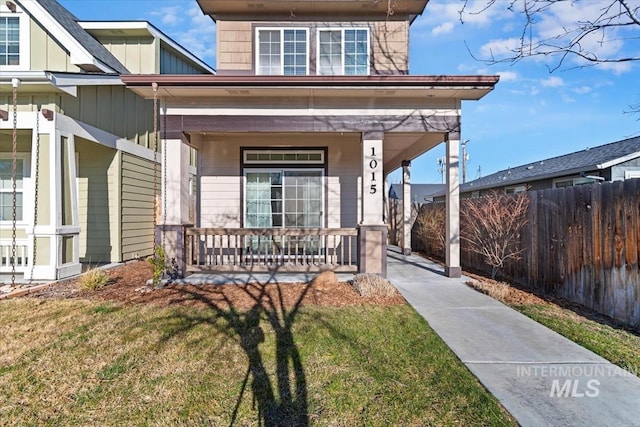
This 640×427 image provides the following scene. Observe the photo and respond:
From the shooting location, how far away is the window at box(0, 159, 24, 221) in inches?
325

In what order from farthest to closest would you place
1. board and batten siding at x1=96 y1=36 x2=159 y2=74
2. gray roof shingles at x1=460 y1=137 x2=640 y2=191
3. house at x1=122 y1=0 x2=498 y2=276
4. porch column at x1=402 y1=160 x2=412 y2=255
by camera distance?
1. gray roof shingles at x1=460 y1=137 x2=640 y2=191
2. board and batten siding at x1=96 y1=36 x2=159 y2=74
3. porch column at x1=402 y1=160 x2=412 y2=255
4. house at x1=122 y1=0 x2=498 y2=276

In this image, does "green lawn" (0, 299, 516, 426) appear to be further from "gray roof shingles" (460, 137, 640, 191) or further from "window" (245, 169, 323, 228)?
"gray roof shingles" (460, 137, 640, 191)

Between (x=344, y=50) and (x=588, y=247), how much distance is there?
21.9 feet

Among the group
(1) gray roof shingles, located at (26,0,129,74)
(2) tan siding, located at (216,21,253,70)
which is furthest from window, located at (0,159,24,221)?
(2) tan siding, located at (216,21,253,70)

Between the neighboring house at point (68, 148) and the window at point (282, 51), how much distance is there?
11.5 feet

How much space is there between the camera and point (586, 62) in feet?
13.3

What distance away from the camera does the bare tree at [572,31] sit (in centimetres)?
385

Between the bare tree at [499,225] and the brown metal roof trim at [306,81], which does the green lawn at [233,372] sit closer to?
the bare tree at [499,225]

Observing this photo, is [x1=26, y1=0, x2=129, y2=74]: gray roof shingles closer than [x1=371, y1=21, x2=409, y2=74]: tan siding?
Yes

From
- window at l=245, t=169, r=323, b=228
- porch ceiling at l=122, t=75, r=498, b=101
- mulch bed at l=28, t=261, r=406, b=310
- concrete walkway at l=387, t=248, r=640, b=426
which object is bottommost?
concrete walkway at l=387, t=248, r=640, b=426

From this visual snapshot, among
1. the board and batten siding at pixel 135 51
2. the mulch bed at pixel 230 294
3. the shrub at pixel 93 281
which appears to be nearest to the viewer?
the mulch bed at pixel 230 294

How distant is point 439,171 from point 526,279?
39695 mm

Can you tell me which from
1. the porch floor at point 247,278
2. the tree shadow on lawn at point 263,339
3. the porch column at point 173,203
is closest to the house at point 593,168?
the porch floor at point 247,278

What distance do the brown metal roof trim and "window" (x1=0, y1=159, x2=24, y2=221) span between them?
4229 millimetres
